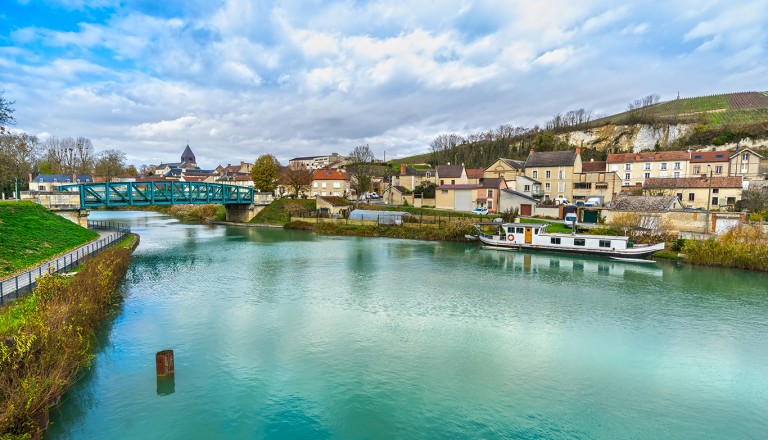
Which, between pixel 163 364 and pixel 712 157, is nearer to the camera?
pixel 163 364

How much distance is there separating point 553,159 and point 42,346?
183 feet

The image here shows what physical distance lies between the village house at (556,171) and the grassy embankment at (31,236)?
5002 centimetres

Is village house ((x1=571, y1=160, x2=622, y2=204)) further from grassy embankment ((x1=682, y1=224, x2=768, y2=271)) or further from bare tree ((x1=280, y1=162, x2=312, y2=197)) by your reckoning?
bare tree ((x1=280, y1=162, x2=312, y2=197))

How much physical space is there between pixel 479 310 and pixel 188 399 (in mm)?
11828

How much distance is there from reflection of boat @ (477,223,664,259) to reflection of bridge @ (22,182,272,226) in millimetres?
33469

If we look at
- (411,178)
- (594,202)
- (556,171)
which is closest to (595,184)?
(556,171)

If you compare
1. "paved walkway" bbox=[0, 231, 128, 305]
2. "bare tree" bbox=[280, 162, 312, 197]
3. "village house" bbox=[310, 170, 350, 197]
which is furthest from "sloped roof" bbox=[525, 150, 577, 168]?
"paved walkway" bbox=[0, 231, 128, 305]

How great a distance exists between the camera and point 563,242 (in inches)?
1264

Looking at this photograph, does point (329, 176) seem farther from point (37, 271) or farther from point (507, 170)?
point (37, 271)

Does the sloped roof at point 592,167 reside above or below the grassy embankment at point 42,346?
above

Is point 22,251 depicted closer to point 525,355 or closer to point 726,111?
point 525,355

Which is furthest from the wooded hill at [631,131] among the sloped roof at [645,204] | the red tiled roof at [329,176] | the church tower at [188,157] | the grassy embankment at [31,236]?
the church tower at [188,157]

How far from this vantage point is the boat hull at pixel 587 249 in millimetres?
29109

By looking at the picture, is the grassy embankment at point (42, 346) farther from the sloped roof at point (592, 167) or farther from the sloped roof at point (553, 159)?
the sloped roof at point (592, 167)
